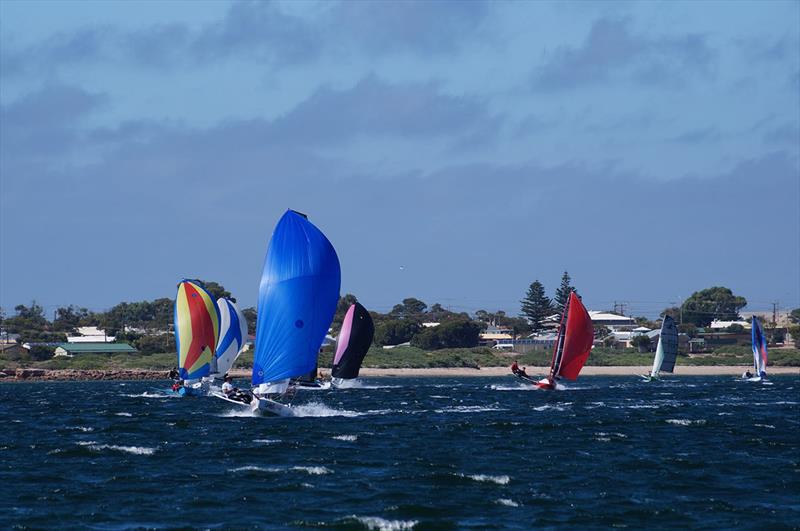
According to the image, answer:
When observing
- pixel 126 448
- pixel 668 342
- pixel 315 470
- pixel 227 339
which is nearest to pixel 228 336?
pixel 227 339

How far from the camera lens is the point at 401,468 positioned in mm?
45312

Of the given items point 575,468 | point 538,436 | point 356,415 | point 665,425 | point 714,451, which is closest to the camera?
point 575,468

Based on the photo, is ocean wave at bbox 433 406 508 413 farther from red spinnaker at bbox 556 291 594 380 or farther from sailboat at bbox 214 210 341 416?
red spinnaker at bbox 556 291 594 380

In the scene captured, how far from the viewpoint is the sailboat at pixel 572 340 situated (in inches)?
3999

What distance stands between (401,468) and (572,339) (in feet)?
193

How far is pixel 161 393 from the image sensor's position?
355ft

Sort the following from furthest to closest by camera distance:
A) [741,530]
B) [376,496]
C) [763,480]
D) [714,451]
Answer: [714,451] → [763,480] → [376,496] → [741,530]

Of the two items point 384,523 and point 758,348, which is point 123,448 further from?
point 758,348

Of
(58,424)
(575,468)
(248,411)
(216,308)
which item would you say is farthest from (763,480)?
(216,308)

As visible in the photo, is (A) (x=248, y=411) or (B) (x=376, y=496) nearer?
(B) (x=376, y=496)

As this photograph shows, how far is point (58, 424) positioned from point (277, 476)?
30.1m

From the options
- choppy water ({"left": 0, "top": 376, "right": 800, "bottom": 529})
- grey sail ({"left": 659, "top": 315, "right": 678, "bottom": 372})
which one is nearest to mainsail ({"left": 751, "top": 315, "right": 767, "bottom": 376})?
grey sail ({"left": 659, "top": 315, "right": 678, "bottom": 372})

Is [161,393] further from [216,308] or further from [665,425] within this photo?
[665,425]

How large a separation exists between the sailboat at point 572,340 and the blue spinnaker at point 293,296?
4067cm
